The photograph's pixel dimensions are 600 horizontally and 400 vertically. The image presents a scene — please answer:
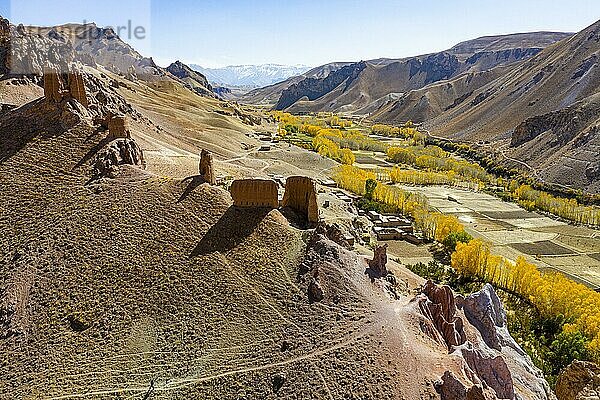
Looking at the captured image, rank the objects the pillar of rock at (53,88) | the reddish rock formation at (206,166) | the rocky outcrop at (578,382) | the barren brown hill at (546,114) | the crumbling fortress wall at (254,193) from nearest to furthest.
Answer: the rocky outcrop at (578,382)
the crumbling fortress wall at (254,193)
the reddish rock formation at (206,166)
the pillar of rock at (53,88)
the barren brown hill at (546,114)

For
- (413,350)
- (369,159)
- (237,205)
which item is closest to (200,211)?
(237,205)

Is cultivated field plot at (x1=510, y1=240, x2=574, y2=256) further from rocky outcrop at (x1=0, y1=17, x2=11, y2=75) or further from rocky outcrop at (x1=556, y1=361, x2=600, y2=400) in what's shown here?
rocky outcrop at (x1=0, y1=17, x2=11, y2=75)

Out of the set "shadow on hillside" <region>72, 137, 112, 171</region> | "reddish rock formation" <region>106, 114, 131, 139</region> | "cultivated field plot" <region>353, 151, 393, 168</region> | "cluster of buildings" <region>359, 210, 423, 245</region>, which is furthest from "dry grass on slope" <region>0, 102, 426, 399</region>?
"cultivated field plot" <region>353, 151, 393, 168</region>

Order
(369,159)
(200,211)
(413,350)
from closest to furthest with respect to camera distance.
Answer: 1. (413,350)
2. (200,211)
3. (369,159)

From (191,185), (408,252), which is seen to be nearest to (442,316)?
(191,185)

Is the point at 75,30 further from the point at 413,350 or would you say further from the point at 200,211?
the point at 413,350

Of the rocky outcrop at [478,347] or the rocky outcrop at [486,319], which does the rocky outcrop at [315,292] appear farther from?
the rocky outcrop at [486,319]

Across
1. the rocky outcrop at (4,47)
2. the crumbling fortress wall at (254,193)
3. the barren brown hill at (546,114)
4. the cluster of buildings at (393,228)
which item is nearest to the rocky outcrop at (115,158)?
the crumbling fortress wall at (254,193)
